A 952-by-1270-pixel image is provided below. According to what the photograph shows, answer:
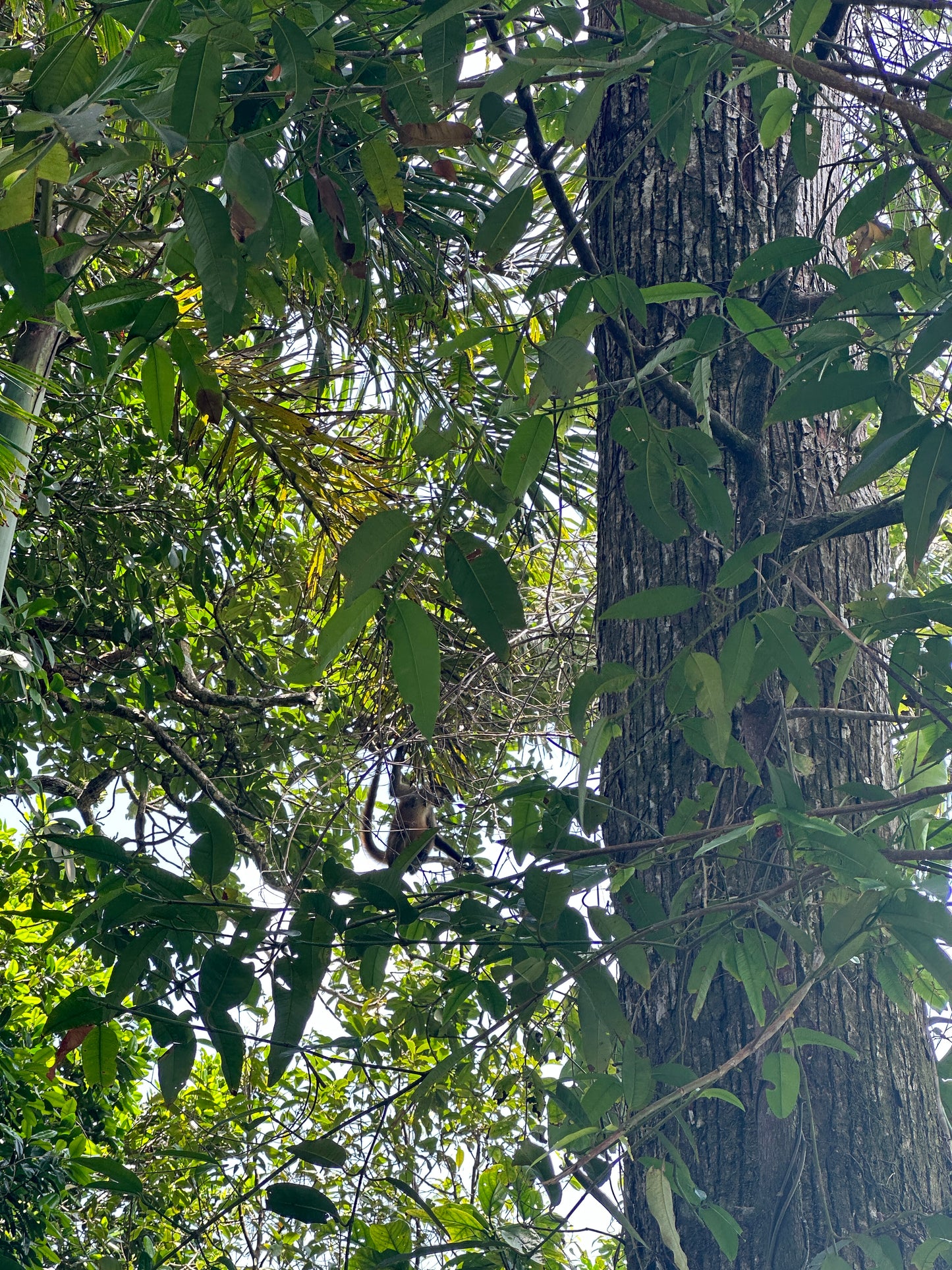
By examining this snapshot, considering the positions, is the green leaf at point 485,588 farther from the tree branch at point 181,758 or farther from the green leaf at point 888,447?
the tree branch at point 181,758

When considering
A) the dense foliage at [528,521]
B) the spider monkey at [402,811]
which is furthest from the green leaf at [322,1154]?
the spider monkey at [402,811]

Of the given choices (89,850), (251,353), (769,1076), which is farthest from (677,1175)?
(251,353)

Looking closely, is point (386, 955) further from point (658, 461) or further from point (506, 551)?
point (506, 551)

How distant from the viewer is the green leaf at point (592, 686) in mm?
924

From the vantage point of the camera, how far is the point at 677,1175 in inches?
38.4

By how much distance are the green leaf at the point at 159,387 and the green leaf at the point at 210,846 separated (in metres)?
0.39

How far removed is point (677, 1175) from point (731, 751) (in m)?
0.40

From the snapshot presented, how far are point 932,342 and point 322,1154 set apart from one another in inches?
33.0

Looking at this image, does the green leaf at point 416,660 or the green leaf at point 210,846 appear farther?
the green leaf at point 210,846

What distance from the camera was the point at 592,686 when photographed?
3.06 feet

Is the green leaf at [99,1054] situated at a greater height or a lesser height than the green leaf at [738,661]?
lesser

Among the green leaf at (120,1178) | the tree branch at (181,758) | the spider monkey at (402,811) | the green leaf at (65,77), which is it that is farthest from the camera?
the tree branch at (181,758)

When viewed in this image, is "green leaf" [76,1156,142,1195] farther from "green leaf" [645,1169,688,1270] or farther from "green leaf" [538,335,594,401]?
"green leaf" [538,335,594,401]

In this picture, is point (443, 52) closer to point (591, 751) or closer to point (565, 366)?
point (565, 366)
